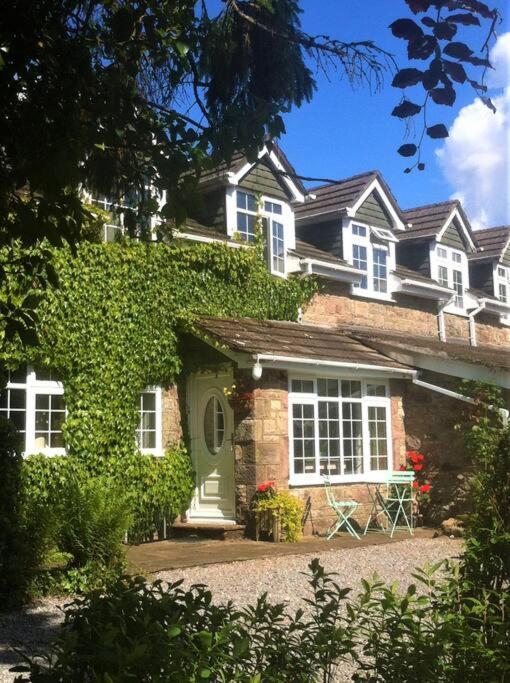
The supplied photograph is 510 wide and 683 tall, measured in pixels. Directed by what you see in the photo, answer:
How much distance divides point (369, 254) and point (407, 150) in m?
17.0

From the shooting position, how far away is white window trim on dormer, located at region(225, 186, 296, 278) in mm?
16719

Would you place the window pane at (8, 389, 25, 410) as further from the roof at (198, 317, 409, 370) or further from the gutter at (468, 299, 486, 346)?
the gutter at (468, 299, 486, 346)

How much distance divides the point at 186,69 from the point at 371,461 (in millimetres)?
11491

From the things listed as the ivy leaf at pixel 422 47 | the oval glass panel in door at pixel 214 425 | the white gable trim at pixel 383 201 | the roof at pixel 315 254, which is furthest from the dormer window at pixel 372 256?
the ivy leaf at pixel 422 47

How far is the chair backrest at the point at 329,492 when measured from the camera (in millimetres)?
13786

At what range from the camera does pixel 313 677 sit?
11.3 feet

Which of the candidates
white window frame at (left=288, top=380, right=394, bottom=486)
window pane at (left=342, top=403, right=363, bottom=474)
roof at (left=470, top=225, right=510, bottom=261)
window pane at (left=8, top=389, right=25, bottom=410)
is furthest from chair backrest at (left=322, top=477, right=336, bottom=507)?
roof at (left=470, top=225, right=510, bottom=261)

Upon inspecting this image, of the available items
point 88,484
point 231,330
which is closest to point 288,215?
point 231,330

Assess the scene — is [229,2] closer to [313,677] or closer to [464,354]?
[313,677]

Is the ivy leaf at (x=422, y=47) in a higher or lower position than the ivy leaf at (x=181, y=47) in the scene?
lower

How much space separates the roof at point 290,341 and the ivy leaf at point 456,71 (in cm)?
1038

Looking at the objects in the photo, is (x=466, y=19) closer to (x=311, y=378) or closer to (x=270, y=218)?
(x=311, y=378)

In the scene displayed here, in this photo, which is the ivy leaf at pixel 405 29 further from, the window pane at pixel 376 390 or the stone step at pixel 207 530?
the window pane at pixel 376 390

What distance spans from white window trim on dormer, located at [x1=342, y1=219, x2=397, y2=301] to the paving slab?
685 centimetres
